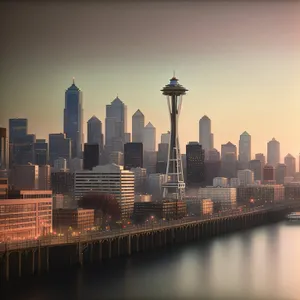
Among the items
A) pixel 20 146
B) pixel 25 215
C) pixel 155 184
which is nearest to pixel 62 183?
pixel 20 146

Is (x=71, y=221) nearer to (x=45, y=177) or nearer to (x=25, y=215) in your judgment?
(x=25, y=215)

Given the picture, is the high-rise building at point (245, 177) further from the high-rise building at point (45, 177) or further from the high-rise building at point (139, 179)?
the high-rise building at point (45, 177)

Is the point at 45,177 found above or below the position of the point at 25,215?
above

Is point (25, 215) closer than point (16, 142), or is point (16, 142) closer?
point (25, 215)

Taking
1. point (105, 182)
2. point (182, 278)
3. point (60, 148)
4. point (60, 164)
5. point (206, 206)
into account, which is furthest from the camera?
point (206, 206)

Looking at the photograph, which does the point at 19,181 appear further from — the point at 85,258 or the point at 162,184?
the point at 162,184

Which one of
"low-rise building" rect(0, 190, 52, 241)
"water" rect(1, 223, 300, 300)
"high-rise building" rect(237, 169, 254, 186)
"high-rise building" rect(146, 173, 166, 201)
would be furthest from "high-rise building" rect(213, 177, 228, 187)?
"water" rect(1, 223, 300, 300)

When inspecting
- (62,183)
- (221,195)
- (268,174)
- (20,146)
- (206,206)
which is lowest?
(206,206)
